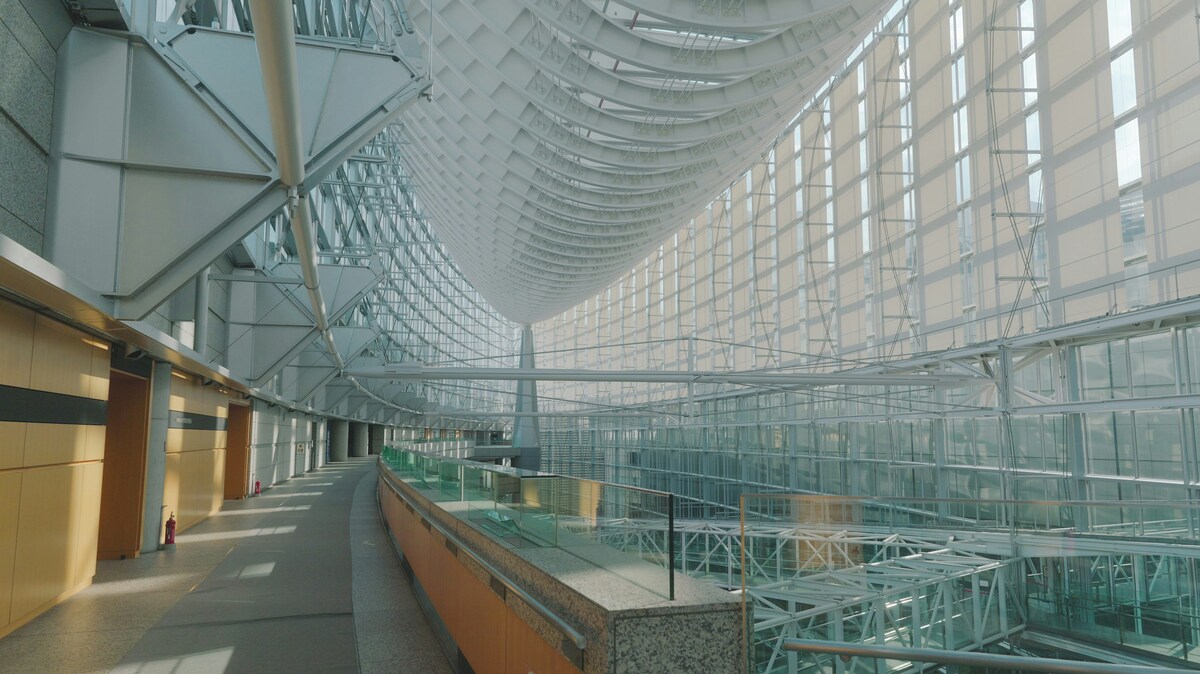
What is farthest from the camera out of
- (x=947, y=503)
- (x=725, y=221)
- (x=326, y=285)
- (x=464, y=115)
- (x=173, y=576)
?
(x=725, y=221)

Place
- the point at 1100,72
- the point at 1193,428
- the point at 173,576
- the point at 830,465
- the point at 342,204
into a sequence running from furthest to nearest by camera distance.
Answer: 1. the point at 342,204
2. the point at 830,465
3. the point at 1100,72
4. the point at 1193,428
5. the point at 173,576

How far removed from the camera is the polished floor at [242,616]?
6352 mm

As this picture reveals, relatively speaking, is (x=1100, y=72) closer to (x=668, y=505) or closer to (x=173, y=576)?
(x=668, y=505)

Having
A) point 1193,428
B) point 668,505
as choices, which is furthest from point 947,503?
point 1193,428

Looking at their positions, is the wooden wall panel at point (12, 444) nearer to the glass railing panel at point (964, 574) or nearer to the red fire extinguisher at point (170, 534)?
the red fire extinguisher at point (170, 534)

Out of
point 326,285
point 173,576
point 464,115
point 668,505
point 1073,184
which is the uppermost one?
point 464,115

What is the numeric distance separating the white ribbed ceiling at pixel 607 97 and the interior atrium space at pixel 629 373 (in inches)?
4.4

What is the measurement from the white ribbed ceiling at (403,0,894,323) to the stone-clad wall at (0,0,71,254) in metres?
6.23

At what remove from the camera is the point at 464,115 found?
71.6 ft

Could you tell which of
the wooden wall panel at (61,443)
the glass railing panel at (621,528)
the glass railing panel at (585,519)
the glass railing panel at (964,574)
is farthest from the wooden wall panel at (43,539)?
the glass railing panel at (964,574)

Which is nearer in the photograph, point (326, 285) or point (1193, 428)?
point (1193, 428)

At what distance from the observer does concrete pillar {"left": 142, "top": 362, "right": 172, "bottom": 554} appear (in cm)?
1203

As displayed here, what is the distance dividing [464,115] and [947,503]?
19683mm

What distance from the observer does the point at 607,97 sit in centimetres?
1650
